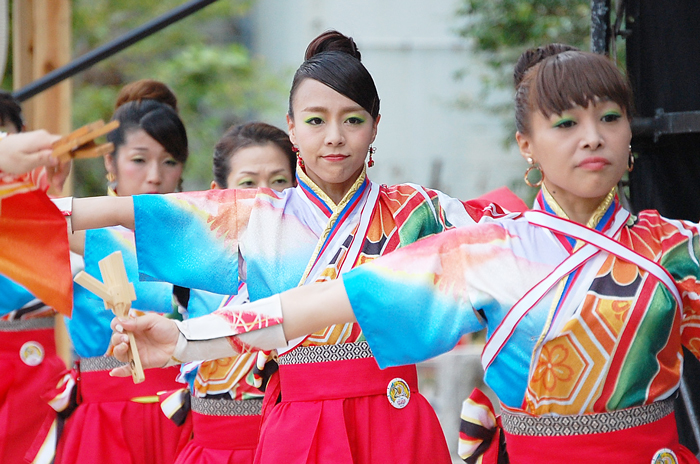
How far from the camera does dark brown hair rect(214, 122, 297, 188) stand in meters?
3.17

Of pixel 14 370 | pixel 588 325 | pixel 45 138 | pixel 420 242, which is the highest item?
pixel 45 138

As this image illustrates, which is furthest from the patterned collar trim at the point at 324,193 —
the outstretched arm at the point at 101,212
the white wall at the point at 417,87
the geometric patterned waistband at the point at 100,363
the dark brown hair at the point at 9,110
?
the white wall at the point at 417,87

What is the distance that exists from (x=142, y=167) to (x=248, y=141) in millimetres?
413

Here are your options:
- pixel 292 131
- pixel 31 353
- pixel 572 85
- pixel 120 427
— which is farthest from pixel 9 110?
pixel 572 85

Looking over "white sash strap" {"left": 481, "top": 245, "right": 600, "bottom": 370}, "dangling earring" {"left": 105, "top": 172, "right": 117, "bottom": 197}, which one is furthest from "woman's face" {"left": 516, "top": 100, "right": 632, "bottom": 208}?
"dangling earring" {"left": 105, "top": 172, "right": 117, "bottom": 197}

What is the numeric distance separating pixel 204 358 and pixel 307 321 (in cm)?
21

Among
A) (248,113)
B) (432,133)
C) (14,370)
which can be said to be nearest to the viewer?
(14,370)

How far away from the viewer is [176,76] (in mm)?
9711

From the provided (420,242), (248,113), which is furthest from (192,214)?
(248,113)

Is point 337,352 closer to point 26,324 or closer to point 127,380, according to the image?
point 127,380

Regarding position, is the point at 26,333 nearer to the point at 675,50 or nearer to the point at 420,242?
the point at 420,242

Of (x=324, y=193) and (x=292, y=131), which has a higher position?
(x=292, y=131)

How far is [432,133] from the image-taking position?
948 cm

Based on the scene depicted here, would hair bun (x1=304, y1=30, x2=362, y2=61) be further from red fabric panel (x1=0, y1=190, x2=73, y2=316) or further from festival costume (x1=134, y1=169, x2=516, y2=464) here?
red fabric panel (x1=0, y1=190, x2=73, y2=316)
